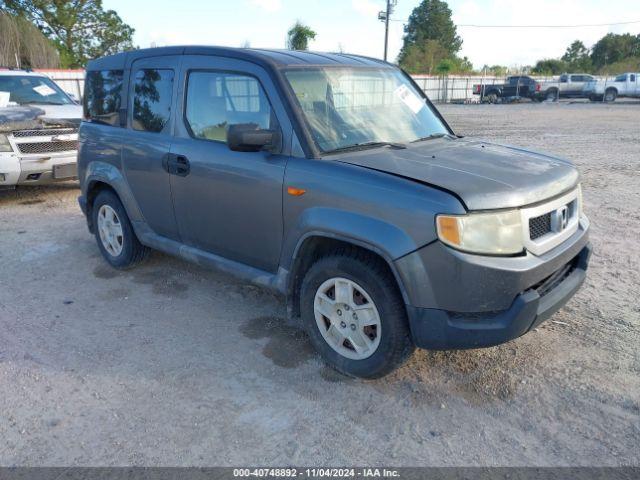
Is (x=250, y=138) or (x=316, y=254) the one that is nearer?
(x=250, y=138)

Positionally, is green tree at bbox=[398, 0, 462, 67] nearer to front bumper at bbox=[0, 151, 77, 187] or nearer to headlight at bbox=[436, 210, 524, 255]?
front bumper at bbox=[0, 151, 77, 187]

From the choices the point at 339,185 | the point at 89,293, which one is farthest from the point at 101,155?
the point at 339,185

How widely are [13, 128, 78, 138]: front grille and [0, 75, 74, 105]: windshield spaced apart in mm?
1797

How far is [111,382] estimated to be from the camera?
11.0 ft

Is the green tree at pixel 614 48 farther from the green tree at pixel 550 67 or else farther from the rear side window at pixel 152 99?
the rear side window at pixel 152 99

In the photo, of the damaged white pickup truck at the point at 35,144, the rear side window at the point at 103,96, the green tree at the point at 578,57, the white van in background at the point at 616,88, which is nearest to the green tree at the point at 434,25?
the green tree at the point at 578,57

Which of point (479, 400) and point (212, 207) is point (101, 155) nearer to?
point (212, 207)

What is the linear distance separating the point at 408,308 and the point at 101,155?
351cm

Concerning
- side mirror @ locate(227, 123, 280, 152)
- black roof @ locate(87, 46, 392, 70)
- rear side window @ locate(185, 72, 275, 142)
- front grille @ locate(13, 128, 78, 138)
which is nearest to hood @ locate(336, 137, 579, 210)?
side mirror @ locate(227, 123, 280, 152)

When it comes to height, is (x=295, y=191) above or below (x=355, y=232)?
above

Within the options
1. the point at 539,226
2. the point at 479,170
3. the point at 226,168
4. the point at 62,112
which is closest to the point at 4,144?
the point at 62,112

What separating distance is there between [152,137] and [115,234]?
130 centimetres

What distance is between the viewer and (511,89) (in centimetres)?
3522

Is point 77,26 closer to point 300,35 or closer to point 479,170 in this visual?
point 300,35
